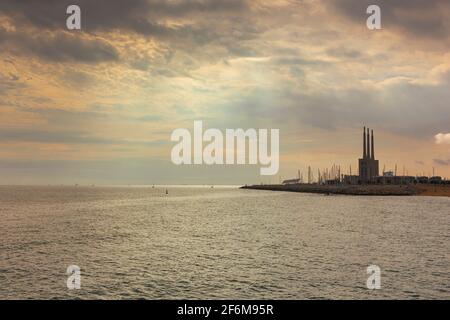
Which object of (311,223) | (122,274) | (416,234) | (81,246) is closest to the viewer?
(122,274)

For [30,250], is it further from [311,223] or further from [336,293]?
[311,223]

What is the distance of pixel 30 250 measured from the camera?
46875 millimetres

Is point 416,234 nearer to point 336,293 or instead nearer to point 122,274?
point 336,293

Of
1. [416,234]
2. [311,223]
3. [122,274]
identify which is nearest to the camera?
[122,274]

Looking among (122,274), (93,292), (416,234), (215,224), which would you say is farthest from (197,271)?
(215,224)

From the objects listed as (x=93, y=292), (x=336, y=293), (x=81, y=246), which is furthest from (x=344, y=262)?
(x=81, y=246)

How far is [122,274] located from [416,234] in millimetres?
43418

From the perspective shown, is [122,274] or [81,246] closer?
[122,274]

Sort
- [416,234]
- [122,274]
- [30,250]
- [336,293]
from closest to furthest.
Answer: [336,293]
[122,274]
[30,250]
[416,234]

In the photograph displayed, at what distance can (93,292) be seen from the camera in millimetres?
29000

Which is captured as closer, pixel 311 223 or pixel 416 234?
pixel 416 234
